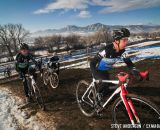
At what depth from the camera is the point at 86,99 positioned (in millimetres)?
6016

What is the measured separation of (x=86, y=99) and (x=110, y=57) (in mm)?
1961

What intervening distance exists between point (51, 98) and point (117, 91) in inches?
204

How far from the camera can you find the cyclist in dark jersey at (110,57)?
434 centimetres

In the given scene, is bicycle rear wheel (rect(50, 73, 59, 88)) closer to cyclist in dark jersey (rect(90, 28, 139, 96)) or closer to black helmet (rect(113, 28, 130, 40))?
cyclist in dark jersey (rect(90, 28, 139, 96))

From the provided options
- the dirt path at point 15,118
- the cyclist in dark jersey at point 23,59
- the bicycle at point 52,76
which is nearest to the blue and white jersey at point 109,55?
the dirt path at point 15,118

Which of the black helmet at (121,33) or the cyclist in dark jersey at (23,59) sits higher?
the black helmet at (121,33)

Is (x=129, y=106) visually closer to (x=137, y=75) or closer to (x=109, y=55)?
(x=137, y=75)

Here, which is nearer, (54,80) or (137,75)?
(137,75)

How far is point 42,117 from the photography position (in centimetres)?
665

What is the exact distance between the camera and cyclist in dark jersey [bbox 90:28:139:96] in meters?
4.34

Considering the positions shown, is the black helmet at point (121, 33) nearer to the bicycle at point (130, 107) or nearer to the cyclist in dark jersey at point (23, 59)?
the bicycle at point (130, 107)

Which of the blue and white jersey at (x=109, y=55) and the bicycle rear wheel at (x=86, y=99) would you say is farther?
the bicycle rear wheel at (x=86, y=99)

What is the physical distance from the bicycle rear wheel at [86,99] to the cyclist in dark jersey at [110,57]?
0.54 m

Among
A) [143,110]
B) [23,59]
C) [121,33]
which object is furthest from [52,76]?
[143,110]
